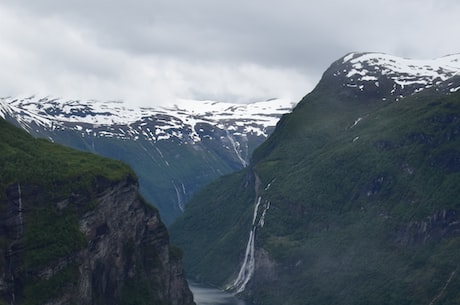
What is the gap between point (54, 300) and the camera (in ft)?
653

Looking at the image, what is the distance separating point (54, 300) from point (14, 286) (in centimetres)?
894

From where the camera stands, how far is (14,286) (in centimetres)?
19762

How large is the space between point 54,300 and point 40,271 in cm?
691

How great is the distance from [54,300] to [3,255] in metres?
14.5

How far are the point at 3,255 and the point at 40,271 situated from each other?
8575 mm

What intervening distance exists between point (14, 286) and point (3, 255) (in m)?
7.00

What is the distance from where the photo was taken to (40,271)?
200 meters

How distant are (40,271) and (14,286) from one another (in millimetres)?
6237

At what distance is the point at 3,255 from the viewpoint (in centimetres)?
19738
